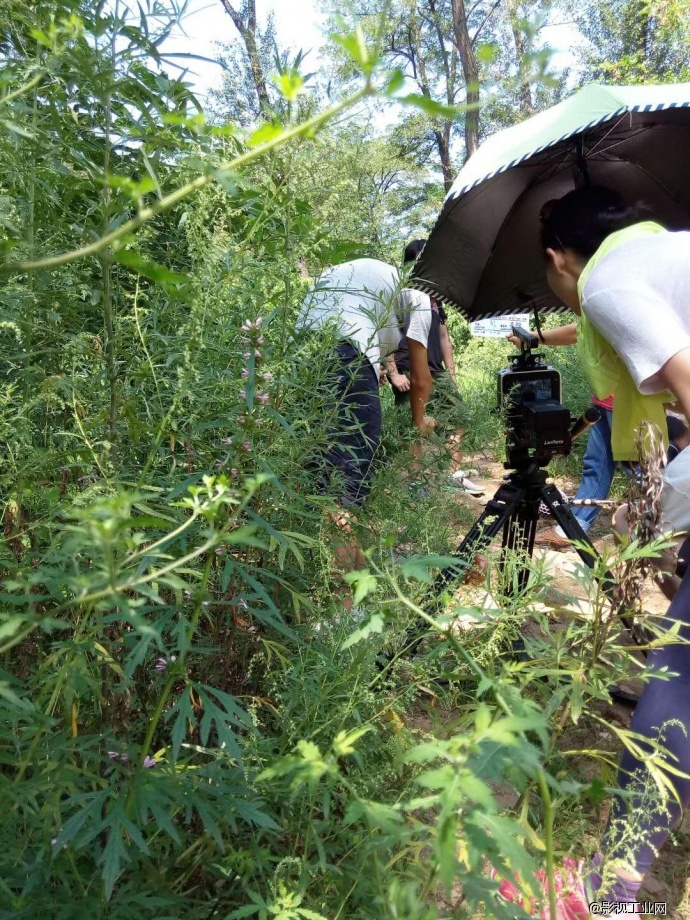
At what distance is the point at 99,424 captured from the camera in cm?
108

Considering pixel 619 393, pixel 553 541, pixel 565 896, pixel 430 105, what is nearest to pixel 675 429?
pixel 619 393

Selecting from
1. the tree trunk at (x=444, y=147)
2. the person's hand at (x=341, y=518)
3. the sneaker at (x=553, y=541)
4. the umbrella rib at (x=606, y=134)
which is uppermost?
the tree trunk at (x=444, y=147)

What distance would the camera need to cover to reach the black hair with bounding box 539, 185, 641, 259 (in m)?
1.90

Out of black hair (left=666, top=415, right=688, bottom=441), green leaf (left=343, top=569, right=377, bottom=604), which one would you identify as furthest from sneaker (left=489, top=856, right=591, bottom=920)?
black hair (left=666, top=415, right=688, bottom=441)

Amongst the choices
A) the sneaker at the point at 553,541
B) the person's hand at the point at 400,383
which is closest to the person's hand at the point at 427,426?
the person's hand at the point at 400,383

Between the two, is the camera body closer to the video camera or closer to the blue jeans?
the video camera

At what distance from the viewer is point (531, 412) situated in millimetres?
2219

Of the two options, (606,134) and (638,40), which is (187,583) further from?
(638,40)

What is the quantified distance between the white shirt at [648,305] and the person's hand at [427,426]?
773 millimetres

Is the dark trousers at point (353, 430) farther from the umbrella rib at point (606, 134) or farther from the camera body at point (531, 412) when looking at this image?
the umbrella rib at point (606, 134)

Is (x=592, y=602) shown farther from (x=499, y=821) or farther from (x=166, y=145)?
(x=166, y=145)

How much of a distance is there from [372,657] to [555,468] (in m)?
5.07

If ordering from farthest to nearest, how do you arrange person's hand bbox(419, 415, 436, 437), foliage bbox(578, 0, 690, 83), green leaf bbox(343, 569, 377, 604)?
foliage bbox(578, 0, 690, 83) → person's hand bbox(419, 415, 436, 437) → green leaf bbox(343, 569, 377, 604)

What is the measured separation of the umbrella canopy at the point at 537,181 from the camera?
2.12m
